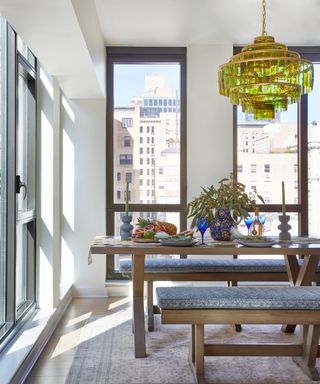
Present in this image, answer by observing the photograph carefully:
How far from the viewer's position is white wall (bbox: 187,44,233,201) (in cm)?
491

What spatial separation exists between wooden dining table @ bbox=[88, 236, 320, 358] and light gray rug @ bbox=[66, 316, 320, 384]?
7.4 inches

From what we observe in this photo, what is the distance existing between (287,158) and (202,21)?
176cm

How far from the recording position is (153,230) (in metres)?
3.42

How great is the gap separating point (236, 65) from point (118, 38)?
82.2 inches

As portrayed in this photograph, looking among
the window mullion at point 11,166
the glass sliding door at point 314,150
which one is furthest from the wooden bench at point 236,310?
the glass sliding door at point 314,150

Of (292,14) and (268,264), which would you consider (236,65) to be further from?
(268,264)

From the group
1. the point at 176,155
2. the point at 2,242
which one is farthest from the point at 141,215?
the point at 2,242

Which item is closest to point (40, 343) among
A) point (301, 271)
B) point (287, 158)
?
point (301, 271)

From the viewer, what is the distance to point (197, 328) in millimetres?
2672

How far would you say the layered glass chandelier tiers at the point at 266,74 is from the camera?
2.94m

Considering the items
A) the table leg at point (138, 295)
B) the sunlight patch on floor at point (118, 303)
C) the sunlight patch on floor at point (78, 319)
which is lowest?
the sunlight patch on floor at point (118, 303)

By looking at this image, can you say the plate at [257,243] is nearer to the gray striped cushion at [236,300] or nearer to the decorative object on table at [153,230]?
the gray striped cushion at [236,300]

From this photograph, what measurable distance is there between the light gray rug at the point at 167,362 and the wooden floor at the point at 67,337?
7cm

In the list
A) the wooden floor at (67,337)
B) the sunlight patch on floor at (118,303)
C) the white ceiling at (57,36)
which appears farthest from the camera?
the sunlight patch on floor at (118,303)
